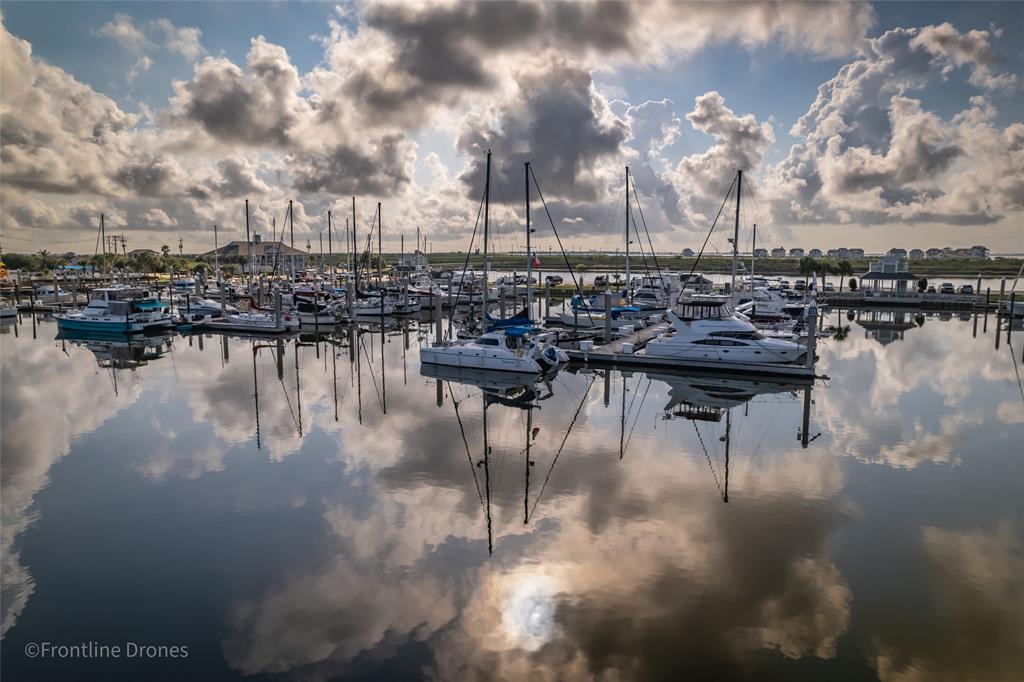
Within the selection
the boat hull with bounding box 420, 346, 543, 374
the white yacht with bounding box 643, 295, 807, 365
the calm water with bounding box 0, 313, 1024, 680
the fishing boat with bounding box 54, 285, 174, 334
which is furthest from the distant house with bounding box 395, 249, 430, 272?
the calm water with bounding box 0, 313, 1024, 680

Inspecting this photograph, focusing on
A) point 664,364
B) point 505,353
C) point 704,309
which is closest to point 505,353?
point 505,353

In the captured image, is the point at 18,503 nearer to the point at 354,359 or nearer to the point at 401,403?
the point at 401,403

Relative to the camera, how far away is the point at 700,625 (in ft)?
33.0

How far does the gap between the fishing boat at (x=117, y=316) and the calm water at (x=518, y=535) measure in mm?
19755

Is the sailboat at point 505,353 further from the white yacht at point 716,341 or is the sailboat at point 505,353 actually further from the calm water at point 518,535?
the white yacht at point 716,341

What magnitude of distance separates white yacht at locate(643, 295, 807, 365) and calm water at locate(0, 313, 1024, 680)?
4141 millimetres

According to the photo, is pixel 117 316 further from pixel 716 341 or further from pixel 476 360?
pixel 716 341

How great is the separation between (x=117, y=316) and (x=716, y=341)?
4263 cm

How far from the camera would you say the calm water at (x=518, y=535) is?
9.54 metres

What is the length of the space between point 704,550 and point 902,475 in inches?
326

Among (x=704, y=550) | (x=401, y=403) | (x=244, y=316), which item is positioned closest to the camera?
(x=704, y=550)

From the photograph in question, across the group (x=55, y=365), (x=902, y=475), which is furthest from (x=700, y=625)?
(x=55, y=365)

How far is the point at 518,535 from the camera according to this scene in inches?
528

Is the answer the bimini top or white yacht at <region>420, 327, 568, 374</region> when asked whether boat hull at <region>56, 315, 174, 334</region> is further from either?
the bimini top
